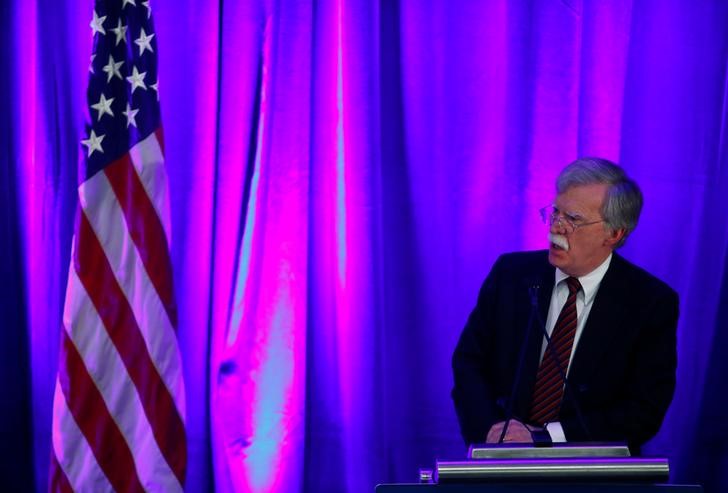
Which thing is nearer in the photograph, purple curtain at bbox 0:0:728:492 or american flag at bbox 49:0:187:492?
american flag at bbox 49:0:187:492

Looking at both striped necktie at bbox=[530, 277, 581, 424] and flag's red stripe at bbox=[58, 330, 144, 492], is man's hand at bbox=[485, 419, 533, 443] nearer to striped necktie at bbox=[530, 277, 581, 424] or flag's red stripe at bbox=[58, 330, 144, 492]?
striped necktie at bbox=[530, 277, 581, 424]

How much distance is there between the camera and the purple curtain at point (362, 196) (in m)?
4.01

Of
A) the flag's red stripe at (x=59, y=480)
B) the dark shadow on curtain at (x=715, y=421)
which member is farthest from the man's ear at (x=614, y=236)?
the flag's red stripe at (x=59, y=480)

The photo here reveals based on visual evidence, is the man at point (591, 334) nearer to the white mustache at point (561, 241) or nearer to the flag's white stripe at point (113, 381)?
the white mustache at point (561, 241)

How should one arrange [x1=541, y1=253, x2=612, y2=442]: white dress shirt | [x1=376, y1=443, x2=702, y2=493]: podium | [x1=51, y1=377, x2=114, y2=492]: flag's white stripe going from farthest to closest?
[x1=51, y1=377, x2=114, y2=492]: flag's white stripe < [x1=541, y1=253, x2=612, y2=442]: white dress shirt < [x1=376, y1=443, x2=702, y2=493]: podium

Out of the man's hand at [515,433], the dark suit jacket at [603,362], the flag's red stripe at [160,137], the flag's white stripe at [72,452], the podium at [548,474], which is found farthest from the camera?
the flag's red stripe at [160,137]

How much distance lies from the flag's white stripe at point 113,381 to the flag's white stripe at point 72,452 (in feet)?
0.46

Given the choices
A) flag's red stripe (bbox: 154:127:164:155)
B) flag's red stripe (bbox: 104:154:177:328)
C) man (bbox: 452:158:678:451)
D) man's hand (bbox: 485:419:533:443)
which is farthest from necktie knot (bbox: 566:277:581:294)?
flag's red stripe (bbox: 154:127:164:155)

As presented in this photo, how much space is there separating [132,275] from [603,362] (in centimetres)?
175

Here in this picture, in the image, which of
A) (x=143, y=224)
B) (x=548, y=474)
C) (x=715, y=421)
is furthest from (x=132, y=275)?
(x=715, y=421)

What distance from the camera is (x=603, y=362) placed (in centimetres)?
289

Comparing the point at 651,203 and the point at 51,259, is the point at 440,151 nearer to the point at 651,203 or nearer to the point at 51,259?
the point at 651,203

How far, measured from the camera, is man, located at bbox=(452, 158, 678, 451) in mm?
2861

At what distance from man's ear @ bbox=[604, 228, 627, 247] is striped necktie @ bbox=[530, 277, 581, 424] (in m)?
0.19
